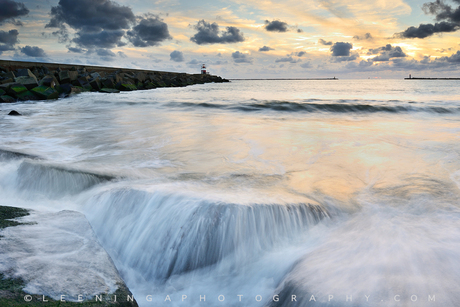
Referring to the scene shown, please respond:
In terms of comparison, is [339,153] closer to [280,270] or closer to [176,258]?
[280,270]

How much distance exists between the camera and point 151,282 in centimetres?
212

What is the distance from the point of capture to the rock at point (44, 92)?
13.3 metres

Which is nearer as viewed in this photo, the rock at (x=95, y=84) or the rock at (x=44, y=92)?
the rock at (x=44, y=92)

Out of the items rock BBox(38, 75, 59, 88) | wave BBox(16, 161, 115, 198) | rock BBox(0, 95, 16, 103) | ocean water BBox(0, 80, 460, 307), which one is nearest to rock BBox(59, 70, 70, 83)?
rock BBox(38, 75, 59, 88)

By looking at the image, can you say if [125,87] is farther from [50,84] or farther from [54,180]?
[54,180]

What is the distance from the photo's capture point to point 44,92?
1348 centimetres

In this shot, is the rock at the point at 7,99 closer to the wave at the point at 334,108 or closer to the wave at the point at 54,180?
the wave at the point at 334,108

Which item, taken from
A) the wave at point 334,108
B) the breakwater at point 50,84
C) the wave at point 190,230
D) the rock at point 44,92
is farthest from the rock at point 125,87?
the wave at point 190,230

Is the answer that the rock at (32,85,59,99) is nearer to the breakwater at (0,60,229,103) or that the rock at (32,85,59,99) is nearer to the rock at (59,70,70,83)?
the breakwater at (0,60,229,103)

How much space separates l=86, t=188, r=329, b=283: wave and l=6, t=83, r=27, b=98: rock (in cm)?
1335

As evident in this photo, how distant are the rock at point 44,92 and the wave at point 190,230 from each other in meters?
13.5

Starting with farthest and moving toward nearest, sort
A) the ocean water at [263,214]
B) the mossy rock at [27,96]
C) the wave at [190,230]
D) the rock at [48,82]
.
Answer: the rock at [48,82]
the mossy rock at [27,96]
the wave at [190,230]
the ocean water at [263,214]

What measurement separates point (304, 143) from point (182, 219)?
151 inches

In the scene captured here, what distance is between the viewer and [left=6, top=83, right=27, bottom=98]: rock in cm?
1259
